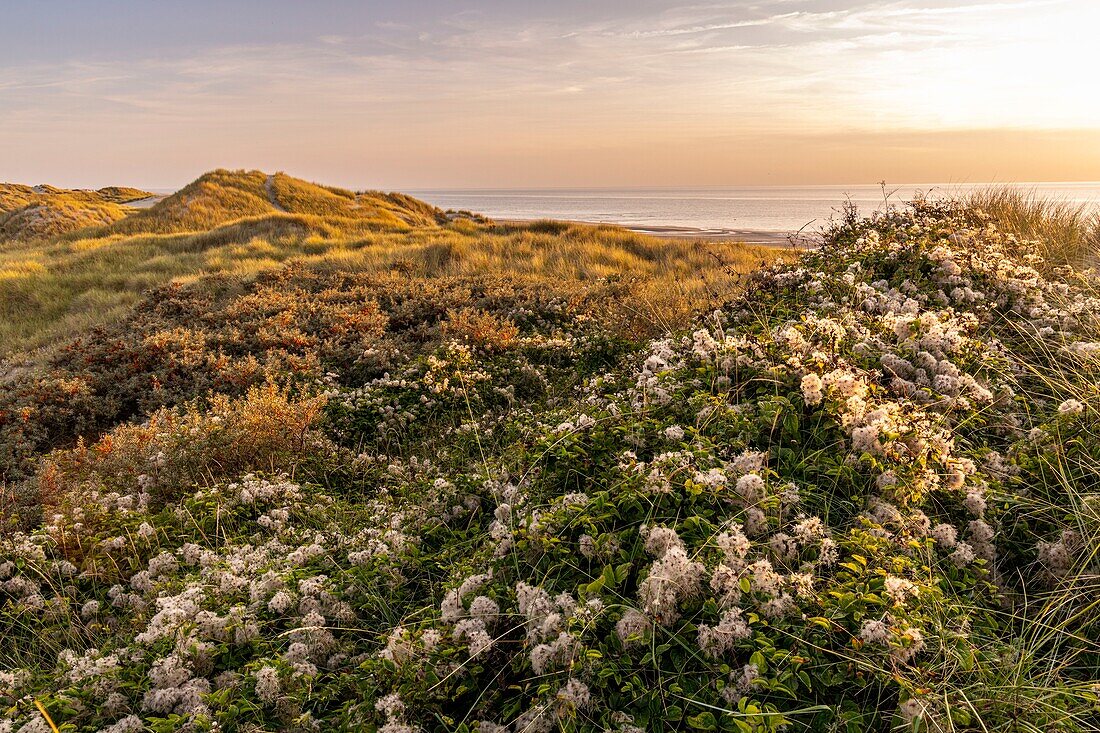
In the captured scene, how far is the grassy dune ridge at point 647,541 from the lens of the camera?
2.58 meters

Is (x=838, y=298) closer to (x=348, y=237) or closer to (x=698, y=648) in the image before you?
(x=698, y=648)

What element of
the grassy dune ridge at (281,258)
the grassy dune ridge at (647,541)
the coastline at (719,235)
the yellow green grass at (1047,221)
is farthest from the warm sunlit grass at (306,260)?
the grassy dune ridge at (647,541)

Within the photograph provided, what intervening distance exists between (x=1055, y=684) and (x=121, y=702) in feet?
14.5

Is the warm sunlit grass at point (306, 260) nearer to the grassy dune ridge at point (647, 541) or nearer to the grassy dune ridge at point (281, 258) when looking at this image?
the grassy dune ridge at point (281, 258)

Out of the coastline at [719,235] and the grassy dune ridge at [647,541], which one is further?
the coastline at [719,235]

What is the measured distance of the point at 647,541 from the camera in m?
2.98

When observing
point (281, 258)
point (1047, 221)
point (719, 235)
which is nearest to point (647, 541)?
point (1047, 221)

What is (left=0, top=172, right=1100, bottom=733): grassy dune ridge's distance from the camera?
2582mm

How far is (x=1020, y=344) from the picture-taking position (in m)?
5.79

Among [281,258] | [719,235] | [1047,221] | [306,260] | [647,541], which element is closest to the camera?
[647,541]

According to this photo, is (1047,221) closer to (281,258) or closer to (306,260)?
(306,260)

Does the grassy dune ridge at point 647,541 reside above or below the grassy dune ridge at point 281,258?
below

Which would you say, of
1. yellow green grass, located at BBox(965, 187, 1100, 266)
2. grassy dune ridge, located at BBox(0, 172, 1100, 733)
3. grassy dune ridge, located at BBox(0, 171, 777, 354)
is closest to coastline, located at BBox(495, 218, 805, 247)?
grassy dune ridge, located at BBox(0, 171, 777, 354)

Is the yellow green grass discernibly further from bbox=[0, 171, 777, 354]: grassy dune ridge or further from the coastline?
the coastline
